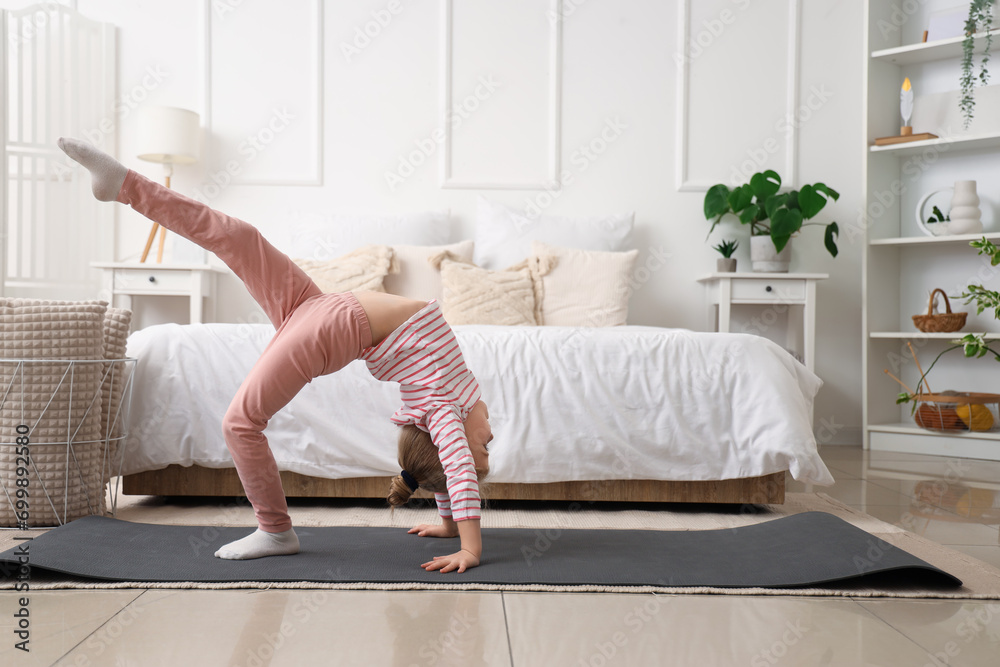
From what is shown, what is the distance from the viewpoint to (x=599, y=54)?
3777 millimetres

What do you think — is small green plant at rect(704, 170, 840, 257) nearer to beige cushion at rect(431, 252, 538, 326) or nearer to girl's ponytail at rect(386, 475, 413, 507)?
beige cushion at rect(431, 252, 538, 326)

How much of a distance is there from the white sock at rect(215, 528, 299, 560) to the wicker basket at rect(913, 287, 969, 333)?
3.10 meters

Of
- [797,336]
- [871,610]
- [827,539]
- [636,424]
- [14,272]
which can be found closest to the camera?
[871,610]

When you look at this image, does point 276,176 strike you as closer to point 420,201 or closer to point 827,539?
point 420,201

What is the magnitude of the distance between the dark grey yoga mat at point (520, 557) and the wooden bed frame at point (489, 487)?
27 cm

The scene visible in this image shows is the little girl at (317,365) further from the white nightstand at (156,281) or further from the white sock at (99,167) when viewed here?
the white nightstand at (156,281)

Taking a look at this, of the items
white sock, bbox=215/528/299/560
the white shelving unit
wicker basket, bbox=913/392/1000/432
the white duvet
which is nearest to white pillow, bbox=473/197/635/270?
the white shelving unit

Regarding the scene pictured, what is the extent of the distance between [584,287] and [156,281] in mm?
1900

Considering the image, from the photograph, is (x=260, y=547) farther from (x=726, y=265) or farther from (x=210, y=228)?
(x=726, y=265)

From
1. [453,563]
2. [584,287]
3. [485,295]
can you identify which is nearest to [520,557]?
[453,563]

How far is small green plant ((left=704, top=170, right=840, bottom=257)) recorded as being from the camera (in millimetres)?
3469

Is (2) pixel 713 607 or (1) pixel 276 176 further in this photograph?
(1) pixel 276 176

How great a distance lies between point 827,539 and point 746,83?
9.04 ft

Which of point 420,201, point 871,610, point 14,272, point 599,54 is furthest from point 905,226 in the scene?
point 14,272
